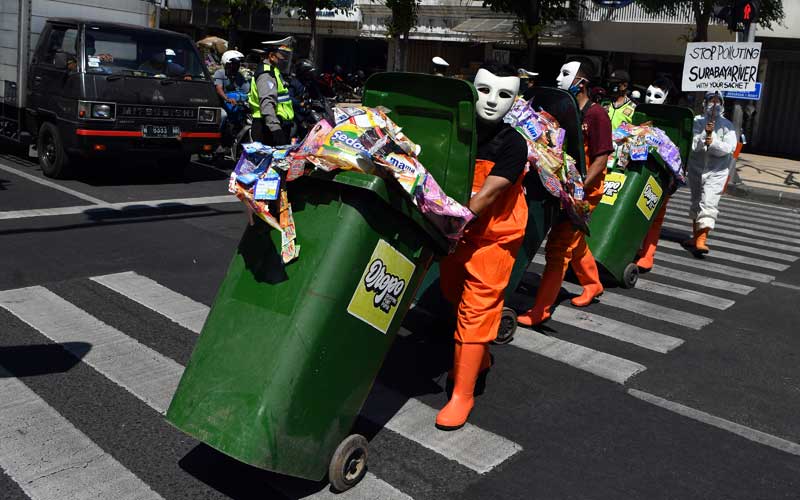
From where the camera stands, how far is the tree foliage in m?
17.6

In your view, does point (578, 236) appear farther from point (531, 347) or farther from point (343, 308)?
point (343, 308)

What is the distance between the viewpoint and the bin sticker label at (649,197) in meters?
7.43

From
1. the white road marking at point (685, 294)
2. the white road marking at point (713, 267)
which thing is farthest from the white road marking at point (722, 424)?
the white road marking at point (713, 267)

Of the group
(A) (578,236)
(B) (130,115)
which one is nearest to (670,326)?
(A) (578,236)

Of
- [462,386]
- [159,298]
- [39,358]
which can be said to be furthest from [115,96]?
[462,386]

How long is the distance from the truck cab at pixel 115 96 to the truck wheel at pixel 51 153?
0.04ft

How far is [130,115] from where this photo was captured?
10.4 meters

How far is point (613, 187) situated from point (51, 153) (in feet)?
24.2

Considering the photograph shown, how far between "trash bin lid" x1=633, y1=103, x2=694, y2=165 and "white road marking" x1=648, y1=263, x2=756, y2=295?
1104mm

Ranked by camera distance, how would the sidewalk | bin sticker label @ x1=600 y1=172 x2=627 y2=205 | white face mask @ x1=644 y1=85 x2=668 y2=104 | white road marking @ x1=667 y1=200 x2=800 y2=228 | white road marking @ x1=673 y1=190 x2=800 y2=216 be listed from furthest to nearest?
1. the sidewalk
2. white road marking @ x1=673 y1=190 x2=800 y2=216
3. white road marking @ x1=667 y1=200 x2=800 y2=228
4. white face mask @ x1=644 y1=85 x2=668 y2=104
5. bin sticker label @ x1=600 y1=172 x2=627 y2=205

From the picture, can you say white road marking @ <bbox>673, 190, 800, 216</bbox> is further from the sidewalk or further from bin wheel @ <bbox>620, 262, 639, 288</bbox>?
bin wheel @ <bbox>620, 262, 639, 288</bbox>

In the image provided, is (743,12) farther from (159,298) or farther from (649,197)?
(159,298)

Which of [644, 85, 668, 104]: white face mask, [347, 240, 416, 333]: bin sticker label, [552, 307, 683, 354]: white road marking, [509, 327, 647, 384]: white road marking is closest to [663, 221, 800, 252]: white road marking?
[644, 85, 668, 104]: white face mask

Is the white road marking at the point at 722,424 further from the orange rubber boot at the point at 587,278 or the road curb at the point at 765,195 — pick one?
the road curb at the point at 765,195
